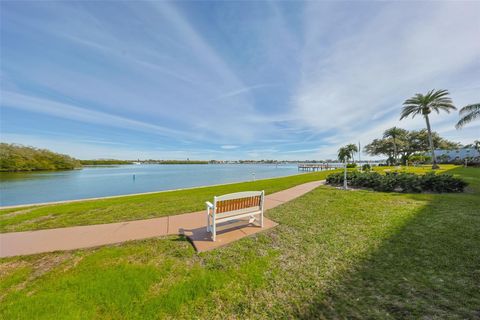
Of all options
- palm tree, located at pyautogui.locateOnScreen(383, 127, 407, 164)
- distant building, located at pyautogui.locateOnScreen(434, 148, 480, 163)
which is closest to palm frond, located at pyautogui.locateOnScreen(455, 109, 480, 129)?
palm tree, located at pyautogui.locateOnScreen(383, 127, 407, 164)

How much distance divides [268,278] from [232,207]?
1.90 meters

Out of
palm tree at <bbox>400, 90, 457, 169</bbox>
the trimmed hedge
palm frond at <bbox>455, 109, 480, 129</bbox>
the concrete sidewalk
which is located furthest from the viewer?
palm tree at <bbox>400, 90, 457, 169</bbox>

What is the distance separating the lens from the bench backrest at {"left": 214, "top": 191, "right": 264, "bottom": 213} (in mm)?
4292

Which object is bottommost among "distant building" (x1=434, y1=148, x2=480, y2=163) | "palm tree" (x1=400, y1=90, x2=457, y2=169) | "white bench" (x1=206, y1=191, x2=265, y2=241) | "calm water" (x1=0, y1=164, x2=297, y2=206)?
"calm water" (x1=0, y1=164, x2=297, y2=206)

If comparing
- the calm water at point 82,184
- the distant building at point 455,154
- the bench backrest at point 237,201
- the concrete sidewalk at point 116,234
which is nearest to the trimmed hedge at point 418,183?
the concrete sidewalk at point 116,234

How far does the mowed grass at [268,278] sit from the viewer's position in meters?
2.27

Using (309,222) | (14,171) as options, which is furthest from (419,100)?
(14,171)

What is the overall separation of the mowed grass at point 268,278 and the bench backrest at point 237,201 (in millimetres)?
847

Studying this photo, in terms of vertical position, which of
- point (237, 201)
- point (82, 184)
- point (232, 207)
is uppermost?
point (237, 201)

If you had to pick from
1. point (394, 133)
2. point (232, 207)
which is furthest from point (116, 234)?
point (394, 133)

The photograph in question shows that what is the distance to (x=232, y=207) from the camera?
4516 millimetres

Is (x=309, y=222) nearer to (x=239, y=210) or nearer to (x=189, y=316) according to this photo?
(x=239, y=210)

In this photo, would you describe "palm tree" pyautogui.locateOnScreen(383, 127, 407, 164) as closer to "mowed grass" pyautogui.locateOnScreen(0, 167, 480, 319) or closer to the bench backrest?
"mowed grass" pyautogui.locateOnScreen(0, 167, 480, 319)

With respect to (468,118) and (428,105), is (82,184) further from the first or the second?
(428,105)
